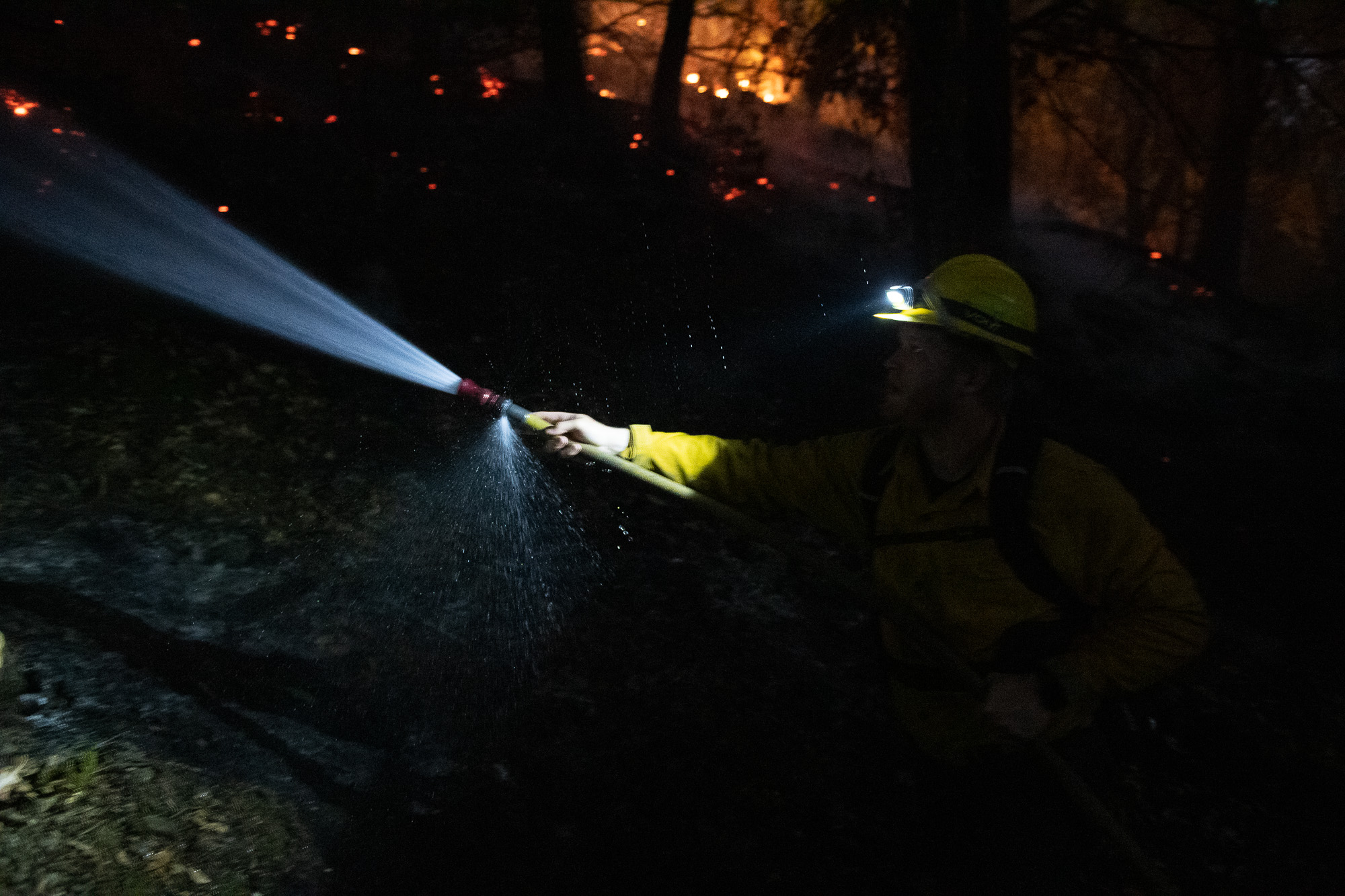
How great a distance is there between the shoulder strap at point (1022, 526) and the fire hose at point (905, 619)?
0.37 m

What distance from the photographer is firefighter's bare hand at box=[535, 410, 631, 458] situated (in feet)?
12.3

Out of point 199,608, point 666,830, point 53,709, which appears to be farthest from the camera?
point 199,608

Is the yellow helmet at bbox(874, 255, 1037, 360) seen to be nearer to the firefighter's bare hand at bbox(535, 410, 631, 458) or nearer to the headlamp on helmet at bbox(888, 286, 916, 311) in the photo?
the headlamp on helmet at bbox(888, 286, 916, 311)

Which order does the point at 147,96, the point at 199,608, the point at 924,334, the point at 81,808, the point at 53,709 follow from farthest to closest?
the point at 147,96
the point at 199,608
the point at 53,709
the point at 81,808
the point at 924,334

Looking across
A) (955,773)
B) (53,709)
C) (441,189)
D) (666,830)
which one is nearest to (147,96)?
(441,189)

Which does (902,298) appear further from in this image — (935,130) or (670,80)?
(670,80)

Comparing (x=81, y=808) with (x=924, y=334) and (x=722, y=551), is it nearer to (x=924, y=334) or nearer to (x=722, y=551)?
(x=924, y=334)

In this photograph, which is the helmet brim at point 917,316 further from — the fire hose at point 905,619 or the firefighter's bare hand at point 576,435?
the firefighter's bare hand at point 576,435

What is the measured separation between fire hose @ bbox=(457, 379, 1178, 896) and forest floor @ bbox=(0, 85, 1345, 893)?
327mm

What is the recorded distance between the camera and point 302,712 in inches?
176

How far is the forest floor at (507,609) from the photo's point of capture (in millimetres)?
4074

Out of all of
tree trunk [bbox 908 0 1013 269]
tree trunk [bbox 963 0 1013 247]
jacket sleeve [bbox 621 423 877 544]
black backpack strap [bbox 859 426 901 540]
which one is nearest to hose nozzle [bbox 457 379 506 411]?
jacket sleeve [bbox 621 423 877 544]

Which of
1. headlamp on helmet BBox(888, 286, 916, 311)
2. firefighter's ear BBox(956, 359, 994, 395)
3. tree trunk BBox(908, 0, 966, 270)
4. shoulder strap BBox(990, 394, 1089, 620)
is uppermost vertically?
tree trunk BBox(908, 0, 966, 270)

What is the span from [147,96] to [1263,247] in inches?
1365
